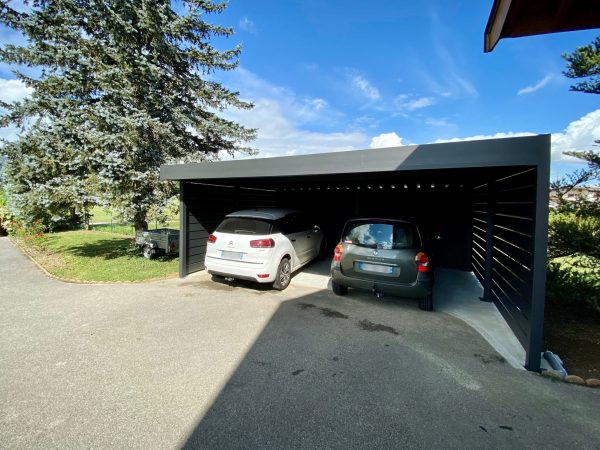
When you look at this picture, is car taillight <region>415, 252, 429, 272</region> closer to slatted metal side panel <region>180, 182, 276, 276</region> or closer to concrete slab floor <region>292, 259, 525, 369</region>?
concrete slab floor <region>292, 259, 525, 369</region>

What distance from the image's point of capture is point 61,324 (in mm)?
3982

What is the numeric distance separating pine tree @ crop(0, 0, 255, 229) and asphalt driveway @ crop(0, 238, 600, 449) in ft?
12.2

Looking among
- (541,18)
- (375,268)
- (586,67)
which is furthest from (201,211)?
(586,67)

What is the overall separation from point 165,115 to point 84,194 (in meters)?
3.24

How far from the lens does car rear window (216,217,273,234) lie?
5.25 meters

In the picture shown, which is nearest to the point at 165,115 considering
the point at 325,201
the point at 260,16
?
the point at 260,16

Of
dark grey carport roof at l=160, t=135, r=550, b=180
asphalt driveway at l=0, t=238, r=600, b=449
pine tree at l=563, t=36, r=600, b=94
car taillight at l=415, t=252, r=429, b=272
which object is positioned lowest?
asphalt driveway at l=0, t=238, r=600, b=449

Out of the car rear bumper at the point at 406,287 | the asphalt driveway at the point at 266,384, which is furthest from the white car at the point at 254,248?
the car rear bumper at the point at 406,287

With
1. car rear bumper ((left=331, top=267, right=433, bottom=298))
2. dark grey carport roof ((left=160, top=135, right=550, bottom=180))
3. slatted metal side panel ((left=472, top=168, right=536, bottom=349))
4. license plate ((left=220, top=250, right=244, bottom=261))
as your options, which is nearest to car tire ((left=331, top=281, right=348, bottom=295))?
car rear bumper ((left=331, top=267, right=433, bottom=298))

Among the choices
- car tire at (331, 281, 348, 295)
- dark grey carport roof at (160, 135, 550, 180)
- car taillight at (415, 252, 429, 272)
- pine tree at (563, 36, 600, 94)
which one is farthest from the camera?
car tire at (331, 281, 348, 295)

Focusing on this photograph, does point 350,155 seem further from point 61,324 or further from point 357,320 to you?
point 61,324

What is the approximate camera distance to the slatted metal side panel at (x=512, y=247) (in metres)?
3.21

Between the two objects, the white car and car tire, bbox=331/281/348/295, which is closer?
the white car

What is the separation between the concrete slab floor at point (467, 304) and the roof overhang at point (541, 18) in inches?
130
